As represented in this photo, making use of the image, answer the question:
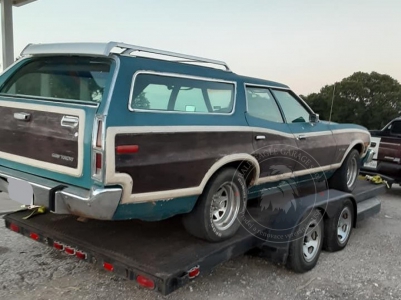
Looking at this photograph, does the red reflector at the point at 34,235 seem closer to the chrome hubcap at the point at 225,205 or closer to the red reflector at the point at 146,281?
the red reflector at the point at 146,281

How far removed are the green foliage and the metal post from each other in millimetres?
8094

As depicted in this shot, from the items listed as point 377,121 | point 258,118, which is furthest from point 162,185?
point 377,121

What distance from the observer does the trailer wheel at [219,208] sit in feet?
10.9

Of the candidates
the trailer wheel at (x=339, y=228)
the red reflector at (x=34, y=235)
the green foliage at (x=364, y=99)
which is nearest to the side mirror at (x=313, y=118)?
the trailer wheel at (x=339, y=228)

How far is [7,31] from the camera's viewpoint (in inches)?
391

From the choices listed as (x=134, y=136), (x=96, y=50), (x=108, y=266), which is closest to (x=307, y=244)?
(x=108, y=266)

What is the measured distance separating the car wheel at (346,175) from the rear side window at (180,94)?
2.61 meters

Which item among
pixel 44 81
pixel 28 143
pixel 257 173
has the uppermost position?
pixel 44 81

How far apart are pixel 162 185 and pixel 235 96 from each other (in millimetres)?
1312

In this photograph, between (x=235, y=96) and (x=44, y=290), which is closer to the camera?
(x=44, y=290)

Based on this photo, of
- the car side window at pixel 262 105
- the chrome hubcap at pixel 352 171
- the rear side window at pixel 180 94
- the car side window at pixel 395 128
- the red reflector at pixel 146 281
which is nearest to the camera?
the red reflector at pixel 146 281

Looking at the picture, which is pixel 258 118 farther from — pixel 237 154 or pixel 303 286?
pixel 303 286

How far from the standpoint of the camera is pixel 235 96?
12.3 feet

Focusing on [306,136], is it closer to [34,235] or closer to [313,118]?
[313,118]
